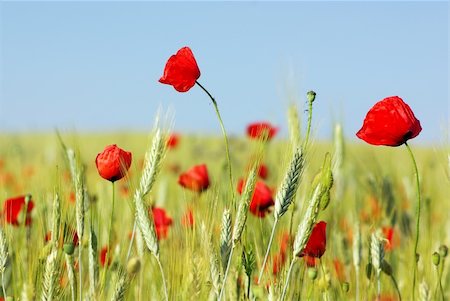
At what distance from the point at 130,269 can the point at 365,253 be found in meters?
1.65

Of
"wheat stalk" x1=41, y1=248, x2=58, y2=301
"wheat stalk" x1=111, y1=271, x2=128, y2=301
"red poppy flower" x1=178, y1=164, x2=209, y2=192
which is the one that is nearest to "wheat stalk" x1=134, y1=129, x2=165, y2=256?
"wheat stalk" x1=111, y1=271, x2=128, y2=301

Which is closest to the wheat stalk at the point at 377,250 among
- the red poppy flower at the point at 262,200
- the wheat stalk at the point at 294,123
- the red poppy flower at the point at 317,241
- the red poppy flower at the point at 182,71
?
the red poppy flower at the point at 317,241

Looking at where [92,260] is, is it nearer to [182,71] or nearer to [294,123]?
[182,71]

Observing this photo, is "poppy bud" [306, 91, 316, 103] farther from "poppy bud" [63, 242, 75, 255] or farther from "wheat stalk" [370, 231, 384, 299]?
"poppy bud" [63, 242, 75, 255]

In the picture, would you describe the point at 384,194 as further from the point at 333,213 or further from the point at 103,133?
the point at 103,133

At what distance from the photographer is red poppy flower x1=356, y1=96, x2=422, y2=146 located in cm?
171

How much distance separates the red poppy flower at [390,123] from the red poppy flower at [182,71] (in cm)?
39

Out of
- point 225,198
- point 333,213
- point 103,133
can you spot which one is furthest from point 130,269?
point 103,133

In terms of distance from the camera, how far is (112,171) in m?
1.83

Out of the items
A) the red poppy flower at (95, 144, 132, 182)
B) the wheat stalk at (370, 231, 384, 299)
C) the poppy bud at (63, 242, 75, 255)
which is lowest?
the wheat stalk at (370, 231, 384, 299)

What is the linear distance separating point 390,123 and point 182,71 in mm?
472

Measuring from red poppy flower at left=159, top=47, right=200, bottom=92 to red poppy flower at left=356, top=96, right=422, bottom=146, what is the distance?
39 cm

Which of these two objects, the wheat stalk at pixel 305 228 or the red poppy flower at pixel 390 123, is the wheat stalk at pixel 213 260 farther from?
the red poppy flower at pixel 390 123

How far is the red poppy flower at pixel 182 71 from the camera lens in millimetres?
1746
